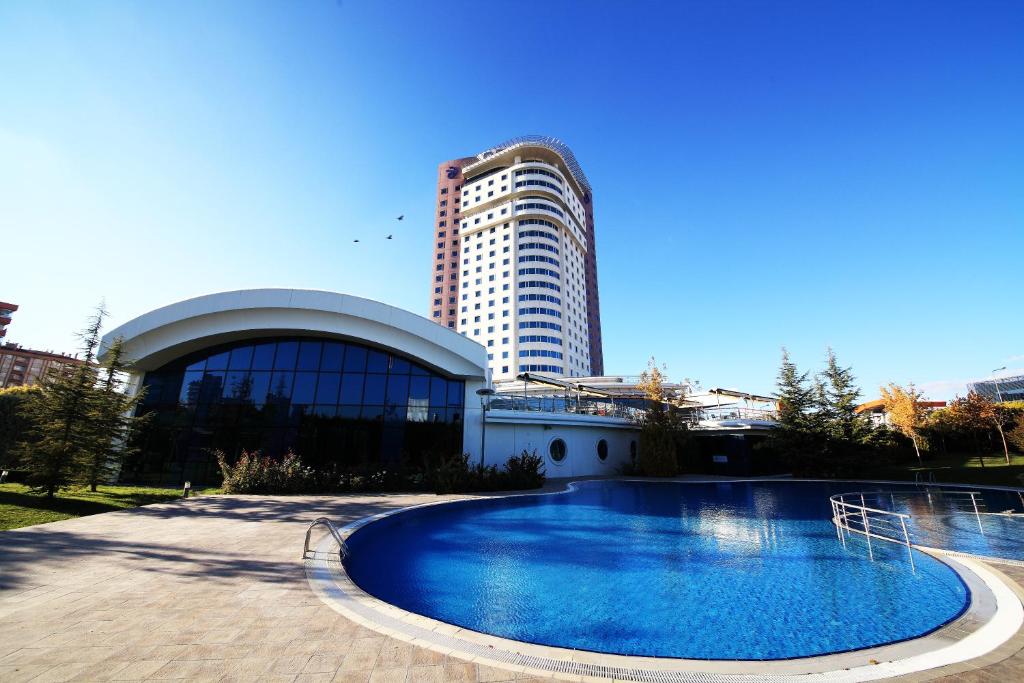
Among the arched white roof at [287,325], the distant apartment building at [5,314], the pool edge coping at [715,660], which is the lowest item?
the pool edge coping at [715,660]

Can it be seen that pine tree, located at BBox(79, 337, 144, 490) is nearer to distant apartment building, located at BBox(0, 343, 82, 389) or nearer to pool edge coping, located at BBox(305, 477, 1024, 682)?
pool edge coping, located at BBox(305, 477, 1024, 682)

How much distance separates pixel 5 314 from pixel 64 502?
112631 mm

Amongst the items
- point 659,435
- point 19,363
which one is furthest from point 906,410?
point 19,363

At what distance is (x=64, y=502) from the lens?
13.5 m

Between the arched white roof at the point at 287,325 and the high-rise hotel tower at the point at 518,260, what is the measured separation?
4168 cm

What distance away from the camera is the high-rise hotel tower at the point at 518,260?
219ft

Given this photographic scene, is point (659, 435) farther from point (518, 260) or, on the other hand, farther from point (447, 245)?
point (447, 245)

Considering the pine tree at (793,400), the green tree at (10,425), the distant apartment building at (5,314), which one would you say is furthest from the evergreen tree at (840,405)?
the distant apartment building at (5,314)

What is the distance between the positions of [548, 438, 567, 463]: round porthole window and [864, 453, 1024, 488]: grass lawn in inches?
832

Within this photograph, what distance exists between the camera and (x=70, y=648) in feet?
14.7

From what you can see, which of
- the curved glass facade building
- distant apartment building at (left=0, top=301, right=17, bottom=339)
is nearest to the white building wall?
the curved glass facade building

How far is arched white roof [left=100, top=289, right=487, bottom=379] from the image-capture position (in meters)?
21.1

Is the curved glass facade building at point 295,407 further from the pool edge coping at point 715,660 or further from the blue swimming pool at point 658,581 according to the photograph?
the pool edge coping at point 715,660

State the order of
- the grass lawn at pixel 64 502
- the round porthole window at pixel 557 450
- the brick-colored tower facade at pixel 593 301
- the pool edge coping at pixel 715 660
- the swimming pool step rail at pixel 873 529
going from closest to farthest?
1. the pool edge coping at pixel 715 660
2. the swimming pool step rail at pixel 873 529
3. the grass lawn at pixel 64 502
4. the round porthole window at pixel 557 450
5. the brick-colored tower facade at pixel 593 301
